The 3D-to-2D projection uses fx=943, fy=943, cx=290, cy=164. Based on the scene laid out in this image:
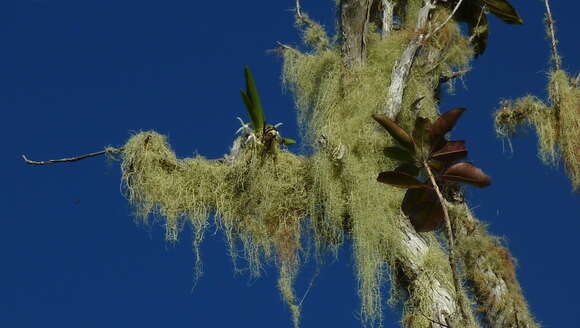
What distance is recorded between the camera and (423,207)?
2.28 m

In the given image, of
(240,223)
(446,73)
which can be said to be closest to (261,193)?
(240,223)

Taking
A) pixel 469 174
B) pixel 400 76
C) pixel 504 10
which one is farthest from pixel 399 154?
pixel 504 10

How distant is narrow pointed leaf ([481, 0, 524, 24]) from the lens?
14.5 feet

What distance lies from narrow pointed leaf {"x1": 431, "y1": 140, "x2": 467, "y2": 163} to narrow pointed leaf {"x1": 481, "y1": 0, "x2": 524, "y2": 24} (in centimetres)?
235

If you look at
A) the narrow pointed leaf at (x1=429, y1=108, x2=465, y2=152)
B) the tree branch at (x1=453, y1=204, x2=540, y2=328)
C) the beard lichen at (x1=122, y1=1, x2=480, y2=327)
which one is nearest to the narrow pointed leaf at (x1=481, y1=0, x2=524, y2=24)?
the beard lichen at (x1=122, y1=1, x2=480, y2=327)

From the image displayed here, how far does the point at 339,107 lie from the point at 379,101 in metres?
0.21

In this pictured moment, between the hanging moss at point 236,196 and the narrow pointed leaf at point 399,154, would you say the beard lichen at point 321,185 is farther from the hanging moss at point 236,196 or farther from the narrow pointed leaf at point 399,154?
the narrow pointed leaf at point 399,154

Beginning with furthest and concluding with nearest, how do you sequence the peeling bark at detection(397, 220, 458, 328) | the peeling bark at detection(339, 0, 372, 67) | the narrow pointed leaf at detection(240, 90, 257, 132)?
the peeling bark at detection(339, 0, 372, 67) → the narrow pointed leaf at detection(240, 90, 257, 132) → the peeling bark at detection(397, 220, 458, 328)

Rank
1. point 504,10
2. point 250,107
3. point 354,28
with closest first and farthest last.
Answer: point 250,107 < point 354,28 < point 504,10

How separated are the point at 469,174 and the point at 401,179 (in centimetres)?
17

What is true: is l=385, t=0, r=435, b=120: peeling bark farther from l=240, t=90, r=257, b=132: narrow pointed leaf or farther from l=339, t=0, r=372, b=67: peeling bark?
l=240, t=90, r=257, b=132: narrow pointed leaf

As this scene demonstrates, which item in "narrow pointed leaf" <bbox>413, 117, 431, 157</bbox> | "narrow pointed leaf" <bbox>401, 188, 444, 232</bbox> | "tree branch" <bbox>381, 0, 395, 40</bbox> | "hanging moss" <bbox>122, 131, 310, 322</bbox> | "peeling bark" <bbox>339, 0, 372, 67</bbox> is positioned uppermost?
"tree branch" <bbox>381, 0, 395, 40</bbox>

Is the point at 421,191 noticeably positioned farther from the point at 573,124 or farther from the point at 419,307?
the point at 573,124

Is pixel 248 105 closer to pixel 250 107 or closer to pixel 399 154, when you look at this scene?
pixel 250 107
